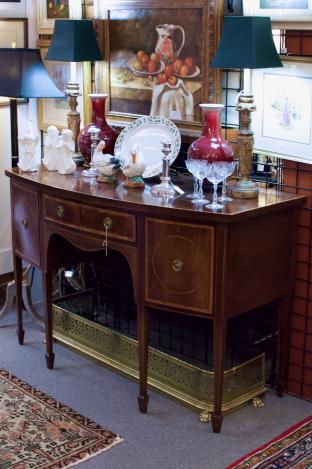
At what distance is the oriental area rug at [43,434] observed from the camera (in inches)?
110

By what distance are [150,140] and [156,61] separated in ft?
1.34

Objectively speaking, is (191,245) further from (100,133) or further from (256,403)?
(100,133)

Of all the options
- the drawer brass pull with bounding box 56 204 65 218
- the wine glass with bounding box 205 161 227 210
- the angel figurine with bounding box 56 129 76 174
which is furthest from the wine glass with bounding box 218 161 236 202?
the angel figurine with bounding box 56 129 76 174

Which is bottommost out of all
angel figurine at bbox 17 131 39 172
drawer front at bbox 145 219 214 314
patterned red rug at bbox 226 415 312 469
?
patterned red rug at bbox 226 415 312 469

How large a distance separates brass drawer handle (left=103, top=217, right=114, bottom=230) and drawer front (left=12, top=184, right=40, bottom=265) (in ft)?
1.57

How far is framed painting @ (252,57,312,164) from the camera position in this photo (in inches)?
115

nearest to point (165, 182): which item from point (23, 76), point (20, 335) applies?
point (23, 76)

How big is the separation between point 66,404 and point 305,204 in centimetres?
128

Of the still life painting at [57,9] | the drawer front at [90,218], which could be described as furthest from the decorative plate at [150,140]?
the still life painting at [57,9]

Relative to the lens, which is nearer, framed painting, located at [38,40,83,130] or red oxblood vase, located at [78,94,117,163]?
red oxblood vase, located at [78,94,117,163]

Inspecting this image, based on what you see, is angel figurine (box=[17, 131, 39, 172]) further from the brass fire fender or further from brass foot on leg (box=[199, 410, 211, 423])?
brass foot on leg (box=[199, 410, 211, 423])

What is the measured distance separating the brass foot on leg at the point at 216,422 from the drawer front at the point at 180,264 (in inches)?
17.3

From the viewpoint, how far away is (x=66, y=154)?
3.44m

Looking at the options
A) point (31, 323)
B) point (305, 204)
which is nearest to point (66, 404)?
point (31, 323)
